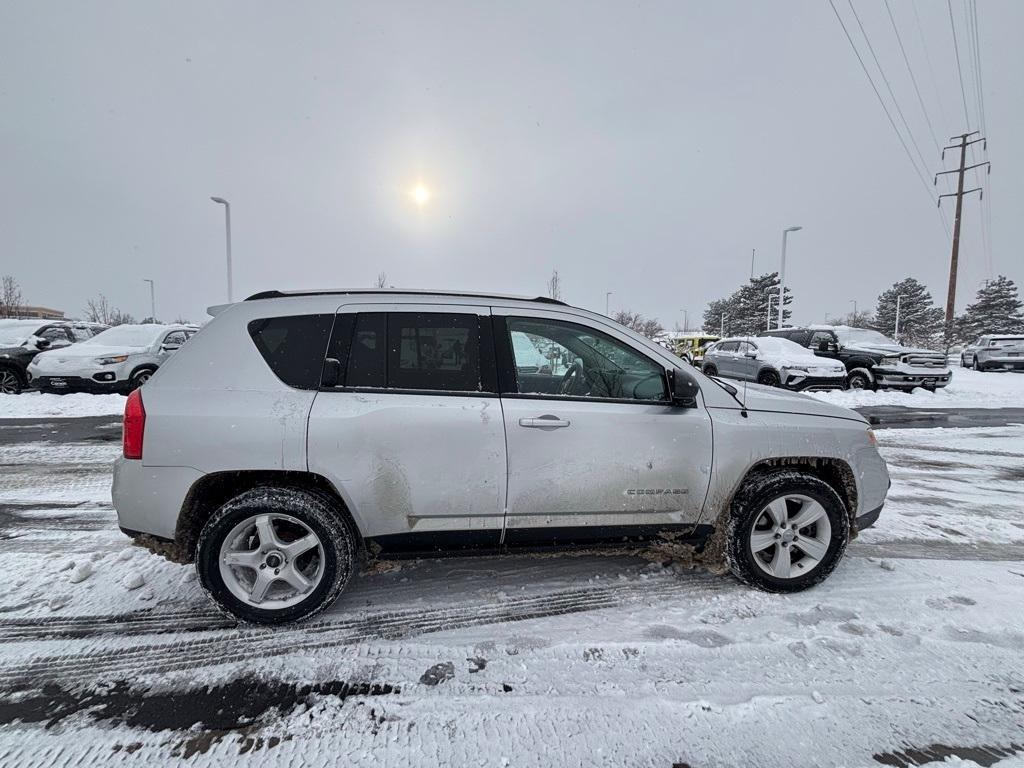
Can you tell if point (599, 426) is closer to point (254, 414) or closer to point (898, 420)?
point (254, 414)

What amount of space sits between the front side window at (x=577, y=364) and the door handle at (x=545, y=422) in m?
0.17

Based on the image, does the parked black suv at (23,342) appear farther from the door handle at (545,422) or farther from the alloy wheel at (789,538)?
the alloy wheel at (789,538)

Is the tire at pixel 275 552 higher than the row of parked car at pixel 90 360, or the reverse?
the row of parked car at pixel 90 360

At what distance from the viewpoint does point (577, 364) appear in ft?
9.92

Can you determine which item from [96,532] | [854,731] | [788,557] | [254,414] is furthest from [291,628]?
[788,557]

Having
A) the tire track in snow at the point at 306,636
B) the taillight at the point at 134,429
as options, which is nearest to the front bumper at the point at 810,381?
the tire track in snow at the point at 306,636

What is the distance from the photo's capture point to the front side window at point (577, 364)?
9.42 feet

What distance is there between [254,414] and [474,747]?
1877mm

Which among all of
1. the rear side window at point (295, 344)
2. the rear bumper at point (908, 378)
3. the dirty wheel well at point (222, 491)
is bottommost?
the dirty wheel well at point (222, 491)

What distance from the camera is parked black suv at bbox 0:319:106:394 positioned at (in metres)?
11.1

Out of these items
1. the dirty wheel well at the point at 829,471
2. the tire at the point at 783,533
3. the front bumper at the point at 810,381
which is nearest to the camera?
the tire at the point at 783,533

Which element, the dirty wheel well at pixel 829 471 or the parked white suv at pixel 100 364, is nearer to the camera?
the dirty wheel well at pixel 829 471

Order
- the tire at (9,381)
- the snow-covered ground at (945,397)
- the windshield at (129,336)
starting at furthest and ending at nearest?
the snow-covered ground at (945,397) < the windshield at (129,336) < the tire at (9,381)

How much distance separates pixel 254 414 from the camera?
8.34 ft
